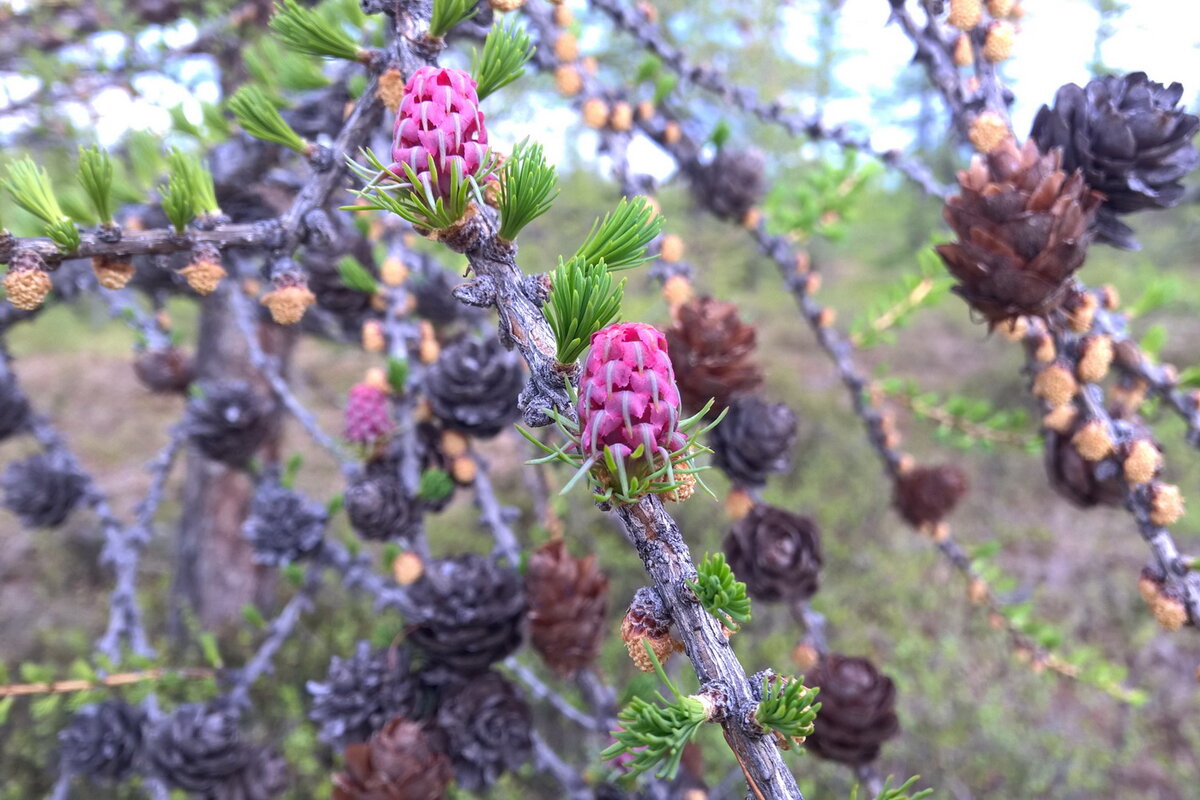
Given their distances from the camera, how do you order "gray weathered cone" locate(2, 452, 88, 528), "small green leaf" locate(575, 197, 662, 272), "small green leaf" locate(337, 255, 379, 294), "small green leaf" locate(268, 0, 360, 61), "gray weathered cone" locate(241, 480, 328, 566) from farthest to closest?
"gray weathered cone" locate(2, 452, 88, 528) → "gray weathered cone" locate(241, 480, 328, 566) → "small green leaf" locate(337, 255, 379, 294) → "small green leaf" locate(268, 0, 360, 61) → "small green leaf" locate(575, 197, 662, 272)

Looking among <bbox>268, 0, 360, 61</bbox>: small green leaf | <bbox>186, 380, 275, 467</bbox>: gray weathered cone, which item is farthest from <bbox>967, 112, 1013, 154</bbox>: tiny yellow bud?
<bbox>186, 380, 275, 467</bbox>: gray weathered cone

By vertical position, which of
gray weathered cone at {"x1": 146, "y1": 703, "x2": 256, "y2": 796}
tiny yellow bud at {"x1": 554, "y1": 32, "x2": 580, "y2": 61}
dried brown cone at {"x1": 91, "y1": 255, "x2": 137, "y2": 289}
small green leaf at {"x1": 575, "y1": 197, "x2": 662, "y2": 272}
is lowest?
gray weathered cone at {"x1": 146, "y1": 703, "x2": 256, "y2": 796}

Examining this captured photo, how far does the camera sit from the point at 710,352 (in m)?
1.05

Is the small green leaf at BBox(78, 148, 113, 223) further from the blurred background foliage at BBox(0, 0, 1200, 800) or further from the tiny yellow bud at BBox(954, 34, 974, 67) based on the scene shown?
the tiny yellow bud at BBox(954, 34, 974, 67)

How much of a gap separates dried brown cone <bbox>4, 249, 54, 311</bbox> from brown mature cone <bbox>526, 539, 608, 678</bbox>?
28.3 inches

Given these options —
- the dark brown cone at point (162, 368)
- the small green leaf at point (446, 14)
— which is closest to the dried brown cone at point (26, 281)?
the small green leaf at point (446, 14)

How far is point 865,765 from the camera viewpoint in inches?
42.5

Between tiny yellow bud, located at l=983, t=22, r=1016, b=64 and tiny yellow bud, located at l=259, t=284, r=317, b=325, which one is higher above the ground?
tiny yellow bud, located at l=983, t=22, r=1016, b=64

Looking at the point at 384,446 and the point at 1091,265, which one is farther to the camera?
the point at 1091,265

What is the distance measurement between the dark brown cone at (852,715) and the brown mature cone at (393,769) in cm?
62

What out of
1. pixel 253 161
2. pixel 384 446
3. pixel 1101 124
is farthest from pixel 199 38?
pixel 1101 124

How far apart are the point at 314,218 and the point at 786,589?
0.91 m

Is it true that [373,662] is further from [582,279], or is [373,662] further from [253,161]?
[253,161]

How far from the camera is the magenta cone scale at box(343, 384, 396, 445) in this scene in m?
1.15
